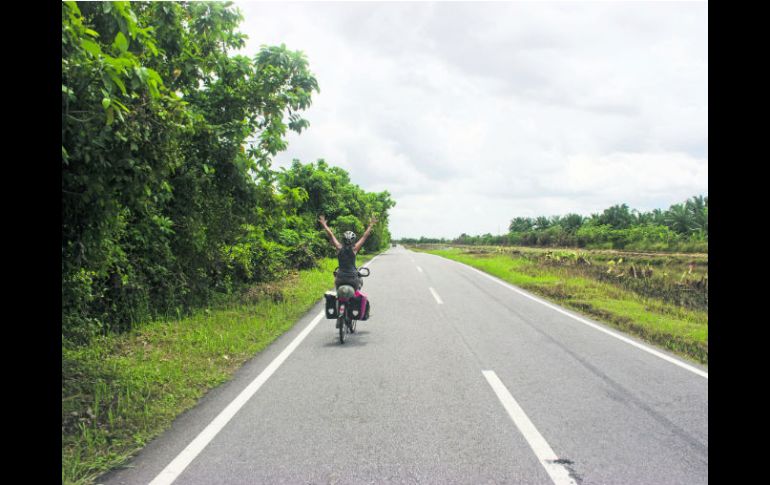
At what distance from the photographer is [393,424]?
3871 mm

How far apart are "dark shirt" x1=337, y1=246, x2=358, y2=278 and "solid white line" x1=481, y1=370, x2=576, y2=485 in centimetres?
328

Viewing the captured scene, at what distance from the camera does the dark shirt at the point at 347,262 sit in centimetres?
752

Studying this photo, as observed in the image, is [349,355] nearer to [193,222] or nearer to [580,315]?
[193,222]

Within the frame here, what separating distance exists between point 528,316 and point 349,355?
16.4ft

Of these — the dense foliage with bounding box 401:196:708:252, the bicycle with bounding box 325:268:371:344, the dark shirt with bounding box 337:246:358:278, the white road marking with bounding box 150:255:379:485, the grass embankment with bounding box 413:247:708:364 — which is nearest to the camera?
the white road marking with bounding box 150:255:379:485

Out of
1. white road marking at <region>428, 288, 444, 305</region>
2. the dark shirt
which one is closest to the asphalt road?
the dark shirt

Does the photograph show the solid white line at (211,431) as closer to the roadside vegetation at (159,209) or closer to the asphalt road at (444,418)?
the asphalt road at (444,418)

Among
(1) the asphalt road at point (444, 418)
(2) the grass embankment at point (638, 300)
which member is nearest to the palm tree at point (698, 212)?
(2) the grass embankment at point (638, 300)

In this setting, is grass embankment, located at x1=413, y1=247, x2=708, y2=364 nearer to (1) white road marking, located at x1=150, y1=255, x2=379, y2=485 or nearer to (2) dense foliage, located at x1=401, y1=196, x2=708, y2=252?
(1) white road marking, located at x1=150, y1=255, x2=379, y2=485

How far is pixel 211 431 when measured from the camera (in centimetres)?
374

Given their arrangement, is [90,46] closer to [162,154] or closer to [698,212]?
[162,154]

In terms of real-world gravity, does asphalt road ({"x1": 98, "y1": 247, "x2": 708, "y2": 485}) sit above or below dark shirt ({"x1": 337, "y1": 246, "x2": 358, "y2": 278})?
below

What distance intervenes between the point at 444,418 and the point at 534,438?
0.81m

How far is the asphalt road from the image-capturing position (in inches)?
122
